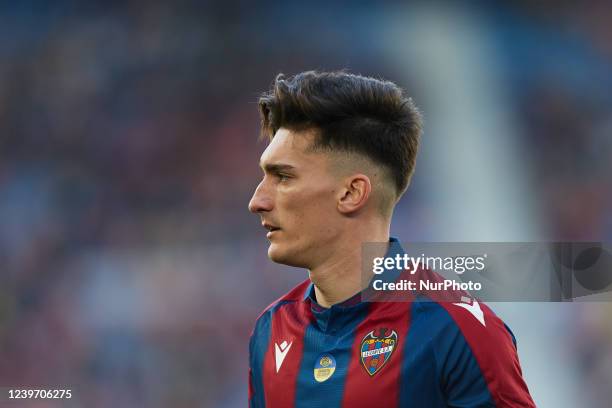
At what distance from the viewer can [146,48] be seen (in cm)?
701

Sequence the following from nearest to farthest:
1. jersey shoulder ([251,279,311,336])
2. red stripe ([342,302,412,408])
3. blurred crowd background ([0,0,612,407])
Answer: red stripe ([342,302,412,408]), jersey shoulder ([251,279,311,336]), blurred crowd background ([0,0,612,407])

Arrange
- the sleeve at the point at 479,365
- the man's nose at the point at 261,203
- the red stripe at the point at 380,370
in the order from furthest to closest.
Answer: the man's nose at the point at 261,203, the red stripe at the point at 380,370, the sleeve at the point at 479,365

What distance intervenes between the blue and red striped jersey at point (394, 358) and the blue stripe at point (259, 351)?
0.04 ft

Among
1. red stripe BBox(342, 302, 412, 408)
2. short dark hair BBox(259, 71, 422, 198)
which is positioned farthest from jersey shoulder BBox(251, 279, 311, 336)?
short dark hair BBox(259, 71, 422, 198)

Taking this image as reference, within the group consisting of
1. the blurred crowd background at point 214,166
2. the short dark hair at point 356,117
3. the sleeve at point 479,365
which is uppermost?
the blurred crowd background at point 214,166

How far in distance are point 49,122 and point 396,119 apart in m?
5.15

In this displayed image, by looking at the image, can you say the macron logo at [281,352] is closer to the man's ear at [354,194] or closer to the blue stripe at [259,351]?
the blue stripe at [259,351]

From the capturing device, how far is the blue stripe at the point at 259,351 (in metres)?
2.45

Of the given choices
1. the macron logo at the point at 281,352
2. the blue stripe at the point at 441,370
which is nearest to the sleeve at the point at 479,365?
the blue stripe at the point at 441,370

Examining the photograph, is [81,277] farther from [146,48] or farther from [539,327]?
[539,327]

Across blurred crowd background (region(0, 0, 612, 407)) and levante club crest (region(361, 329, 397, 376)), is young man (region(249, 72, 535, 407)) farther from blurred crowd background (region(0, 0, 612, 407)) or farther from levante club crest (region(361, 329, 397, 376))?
blurred crowd background (region(0, 0, 612, 407))

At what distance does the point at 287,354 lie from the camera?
2.36m

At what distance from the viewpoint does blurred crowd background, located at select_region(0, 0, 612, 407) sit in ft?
20.4

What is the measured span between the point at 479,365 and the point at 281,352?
647 mm
